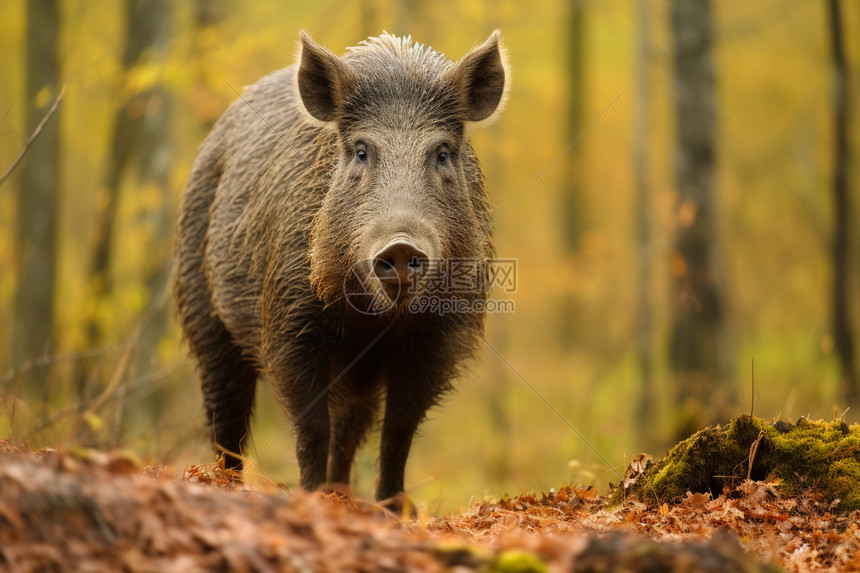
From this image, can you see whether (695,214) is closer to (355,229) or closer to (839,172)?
(839,172)

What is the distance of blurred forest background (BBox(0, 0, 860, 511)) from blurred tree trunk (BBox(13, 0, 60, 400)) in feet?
0.11

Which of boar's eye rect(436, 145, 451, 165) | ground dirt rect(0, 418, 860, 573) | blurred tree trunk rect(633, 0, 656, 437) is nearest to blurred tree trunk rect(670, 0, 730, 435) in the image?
blurred tree trunk rect(633, 0, 656, 437)

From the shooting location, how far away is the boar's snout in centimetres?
419

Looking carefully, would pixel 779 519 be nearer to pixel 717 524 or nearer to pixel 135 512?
pixel 717 524

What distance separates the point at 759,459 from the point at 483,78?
2.91 meters

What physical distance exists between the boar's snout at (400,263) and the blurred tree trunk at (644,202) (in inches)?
340

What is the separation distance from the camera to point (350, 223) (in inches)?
192

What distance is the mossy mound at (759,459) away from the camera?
430cm

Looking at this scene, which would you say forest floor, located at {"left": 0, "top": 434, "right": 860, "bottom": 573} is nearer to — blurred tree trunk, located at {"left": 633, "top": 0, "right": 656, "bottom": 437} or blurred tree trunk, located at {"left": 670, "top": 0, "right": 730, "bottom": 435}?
blurred tree trunk, located at {"left": 670, "top": 0, "right": 730, "bottom": 435}

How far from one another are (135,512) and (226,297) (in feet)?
11.9

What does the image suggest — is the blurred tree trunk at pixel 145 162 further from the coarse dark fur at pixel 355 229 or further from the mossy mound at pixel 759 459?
the mossy mound at pixel 759 459

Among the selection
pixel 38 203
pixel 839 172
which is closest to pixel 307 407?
pixel 38 203

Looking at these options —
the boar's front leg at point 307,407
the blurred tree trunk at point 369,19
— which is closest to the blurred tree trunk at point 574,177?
the blurred tree trunk at point 369,19

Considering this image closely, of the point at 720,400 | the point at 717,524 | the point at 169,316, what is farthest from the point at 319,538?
the point at 169,316
